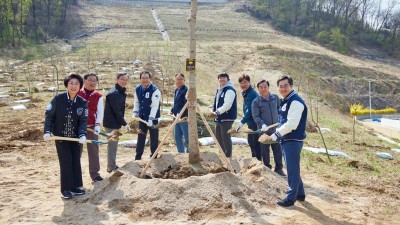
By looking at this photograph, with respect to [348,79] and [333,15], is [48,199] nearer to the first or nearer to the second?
[348,79]

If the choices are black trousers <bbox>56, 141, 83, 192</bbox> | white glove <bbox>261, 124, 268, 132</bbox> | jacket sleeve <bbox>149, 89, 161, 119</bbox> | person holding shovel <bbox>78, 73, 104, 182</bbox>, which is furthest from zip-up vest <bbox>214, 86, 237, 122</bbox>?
black trousers <bbox>56, 141, 83, 192</bbox>

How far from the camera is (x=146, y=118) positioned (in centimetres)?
664

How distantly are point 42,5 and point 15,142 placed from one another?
4965cm

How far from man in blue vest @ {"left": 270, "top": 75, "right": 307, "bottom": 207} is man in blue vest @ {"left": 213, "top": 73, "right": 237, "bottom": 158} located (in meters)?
1.35

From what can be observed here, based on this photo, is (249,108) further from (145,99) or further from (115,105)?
(115,105)

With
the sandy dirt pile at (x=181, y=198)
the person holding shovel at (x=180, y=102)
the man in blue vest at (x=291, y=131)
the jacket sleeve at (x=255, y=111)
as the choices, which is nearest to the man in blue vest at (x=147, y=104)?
the person holding shovel at (x=180, y=102)

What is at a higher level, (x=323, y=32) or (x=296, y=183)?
(x=323, y=32)

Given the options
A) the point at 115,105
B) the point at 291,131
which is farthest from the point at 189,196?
the point at 115,105

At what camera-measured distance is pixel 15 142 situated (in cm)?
910

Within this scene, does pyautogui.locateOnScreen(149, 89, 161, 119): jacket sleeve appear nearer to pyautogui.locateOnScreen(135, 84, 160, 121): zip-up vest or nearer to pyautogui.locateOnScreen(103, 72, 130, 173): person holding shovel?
pyautogui.locateOnScreen(135, 84, 160, 121): zip-up vest

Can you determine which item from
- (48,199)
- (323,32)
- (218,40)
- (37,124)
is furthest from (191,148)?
(323,32)

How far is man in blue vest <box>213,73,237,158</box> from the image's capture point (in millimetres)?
6363

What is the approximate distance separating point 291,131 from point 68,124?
286cm

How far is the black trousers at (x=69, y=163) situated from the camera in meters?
5.18
